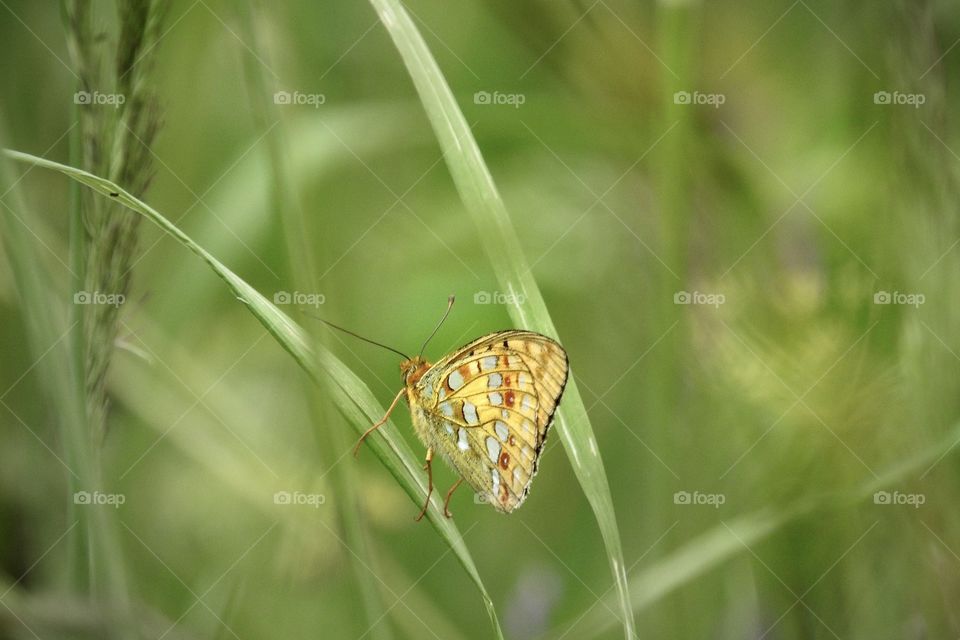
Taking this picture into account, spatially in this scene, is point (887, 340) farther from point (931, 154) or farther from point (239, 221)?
point (239, 221)

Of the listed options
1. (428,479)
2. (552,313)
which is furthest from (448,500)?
(552,313)

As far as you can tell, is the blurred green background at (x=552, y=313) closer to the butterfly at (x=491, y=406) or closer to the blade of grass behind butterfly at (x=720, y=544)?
the blade of grass behind butterfly at (x=720, y=544)

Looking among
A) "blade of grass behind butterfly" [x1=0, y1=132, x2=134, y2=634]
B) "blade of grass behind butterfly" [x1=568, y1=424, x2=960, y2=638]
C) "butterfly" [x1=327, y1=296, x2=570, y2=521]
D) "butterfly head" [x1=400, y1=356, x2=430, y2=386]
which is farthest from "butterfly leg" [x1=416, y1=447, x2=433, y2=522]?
"blade of grass behind butterfly" [x1=0, y1=132, x2=134, y2=634]

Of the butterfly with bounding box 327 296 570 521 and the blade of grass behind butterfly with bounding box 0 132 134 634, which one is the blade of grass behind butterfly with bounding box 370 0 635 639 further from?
the blade of grass behind butterfly with bounding box 0 132 134 634

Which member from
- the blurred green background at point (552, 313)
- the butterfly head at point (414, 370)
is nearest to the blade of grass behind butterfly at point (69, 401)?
the blurred green background at point (552, 313)

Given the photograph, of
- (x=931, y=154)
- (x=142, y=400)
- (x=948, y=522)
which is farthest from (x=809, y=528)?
(x=142, y=400)

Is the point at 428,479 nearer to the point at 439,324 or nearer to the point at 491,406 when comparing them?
the point at 491,406
